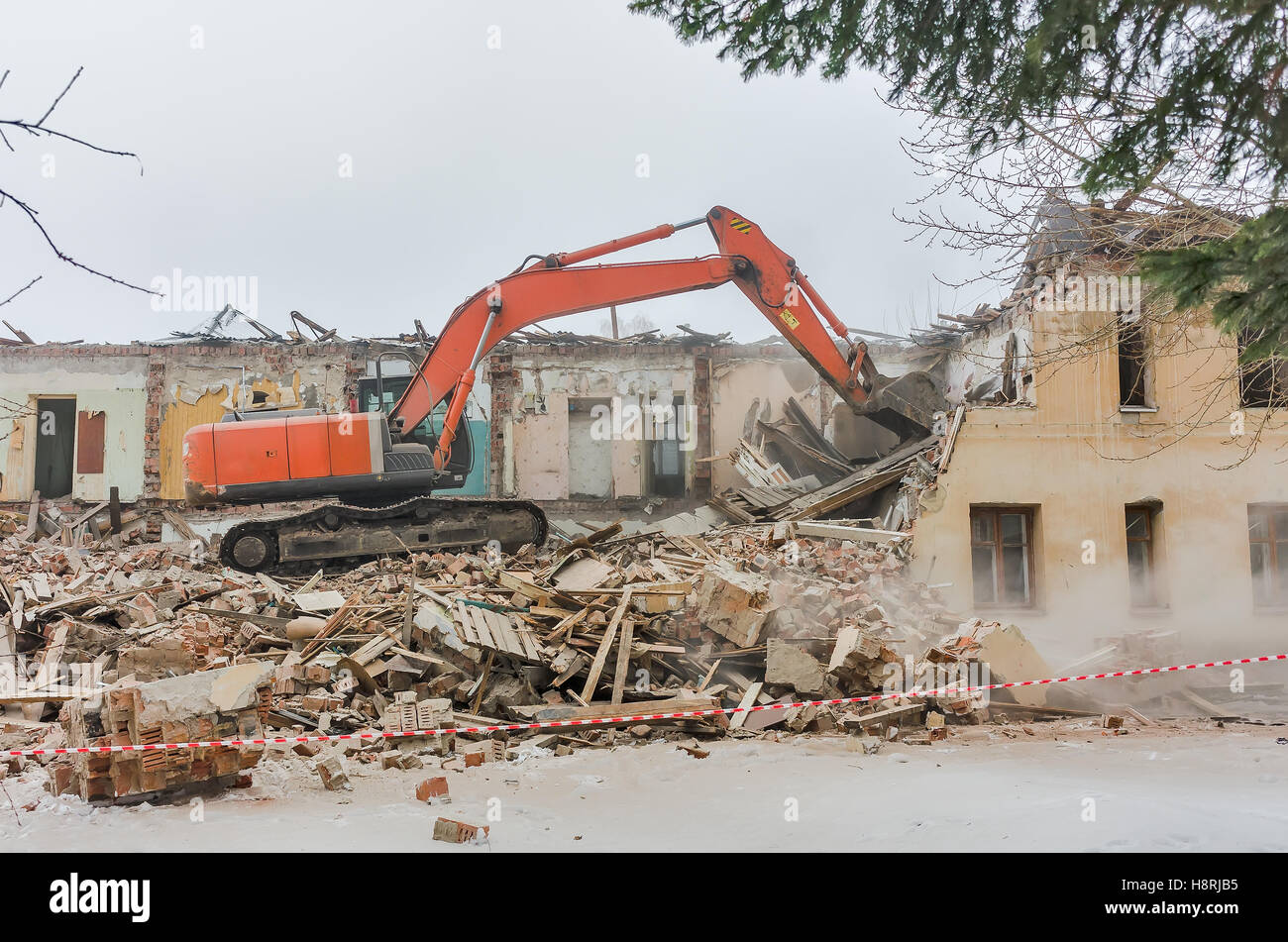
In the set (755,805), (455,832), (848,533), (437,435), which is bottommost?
(755,805)

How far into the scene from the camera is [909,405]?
54.1 feet

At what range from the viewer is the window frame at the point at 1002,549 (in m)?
14.2

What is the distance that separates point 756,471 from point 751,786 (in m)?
11.6

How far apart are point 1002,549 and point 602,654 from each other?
8.11 m

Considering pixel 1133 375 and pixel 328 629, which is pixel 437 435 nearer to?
pixel 328 629

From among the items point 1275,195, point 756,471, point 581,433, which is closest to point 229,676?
point 1275,195

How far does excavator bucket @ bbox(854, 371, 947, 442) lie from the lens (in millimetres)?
16203

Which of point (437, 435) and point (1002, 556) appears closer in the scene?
point (1002, 556)

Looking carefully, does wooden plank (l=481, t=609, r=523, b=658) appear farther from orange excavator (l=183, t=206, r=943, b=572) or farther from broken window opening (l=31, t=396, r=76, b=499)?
broken window opening (l=31, t=396, r=76, b=499)

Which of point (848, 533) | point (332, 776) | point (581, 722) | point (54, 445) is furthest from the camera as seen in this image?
point (54, 445)

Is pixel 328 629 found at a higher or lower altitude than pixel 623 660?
higher
